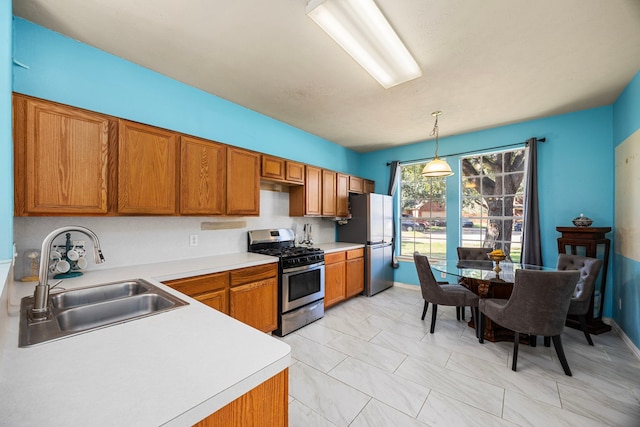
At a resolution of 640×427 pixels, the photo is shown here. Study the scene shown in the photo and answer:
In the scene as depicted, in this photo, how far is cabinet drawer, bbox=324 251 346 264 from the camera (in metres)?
3.60

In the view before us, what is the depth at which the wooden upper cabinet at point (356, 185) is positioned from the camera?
4602 millimetres

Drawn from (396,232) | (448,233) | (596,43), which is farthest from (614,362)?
(396,232)

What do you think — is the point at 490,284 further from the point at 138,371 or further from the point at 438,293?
the point at 138,371

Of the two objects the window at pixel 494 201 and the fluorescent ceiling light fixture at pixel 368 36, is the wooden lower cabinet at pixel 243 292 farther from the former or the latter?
the window at pixel 494 201

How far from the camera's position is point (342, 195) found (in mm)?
4387

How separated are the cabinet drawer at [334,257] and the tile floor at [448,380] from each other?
0.88 meters

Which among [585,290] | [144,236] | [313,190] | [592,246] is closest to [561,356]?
[585,290]

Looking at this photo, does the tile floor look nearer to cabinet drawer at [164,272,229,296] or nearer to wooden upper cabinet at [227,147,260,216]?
cabinet drawer at [164,272,229,296]

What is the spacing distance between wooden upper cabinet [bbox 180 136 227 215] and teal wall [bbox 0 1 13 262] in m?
1.12

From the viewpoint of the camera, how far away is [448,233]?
4.40 metres

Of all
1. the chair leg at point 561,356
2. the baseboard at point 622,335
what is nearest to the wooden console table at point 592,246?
the baseboard at point 622,335

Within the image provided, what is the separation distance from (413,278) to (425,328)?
67.9 inches

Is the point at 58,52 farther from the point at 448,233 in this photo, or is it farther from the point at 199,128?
the point at 448,233

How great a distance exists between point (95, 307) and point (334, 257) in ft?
9.03
